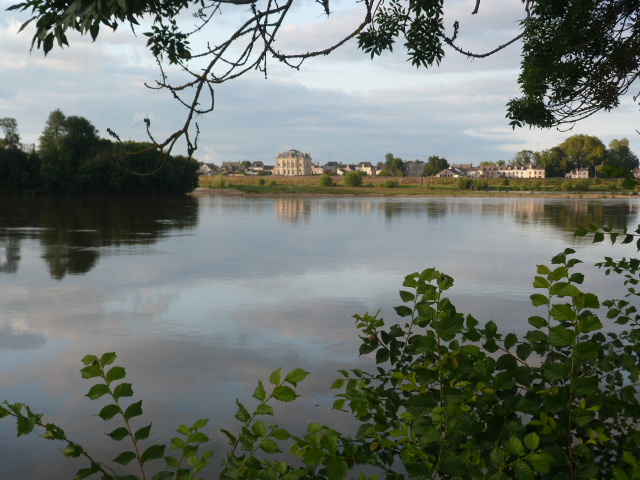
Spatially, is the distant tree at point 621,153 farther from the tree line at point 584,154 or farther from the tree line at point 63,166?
the tree line at point 63,166

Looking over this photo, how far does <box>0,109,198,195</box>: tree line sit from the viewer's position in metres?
62.6

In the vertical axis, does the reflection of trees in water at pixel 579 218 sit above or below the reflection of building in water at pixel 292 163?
below

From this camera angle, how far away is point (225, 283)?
1195 centimetres

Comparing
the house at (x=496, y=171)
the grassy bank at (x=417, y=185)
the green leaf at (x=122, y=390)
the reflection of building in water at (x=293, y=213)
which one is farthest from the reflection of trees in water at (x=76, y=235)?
the house at (x=496, y=171)

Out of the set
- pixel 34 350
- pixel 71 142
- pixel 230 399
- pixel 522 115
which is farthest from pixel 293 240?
pixel 71 142

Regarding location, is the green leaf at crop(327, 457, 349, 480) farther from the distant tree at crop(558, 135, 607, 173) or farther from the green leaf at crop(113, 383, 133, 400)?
the distant tree at crop(558, 135, 607, 173)

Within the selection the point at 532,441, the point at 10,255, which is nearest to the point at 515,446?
the point at 532,441

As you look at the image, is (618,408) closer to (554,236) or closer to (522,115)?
(522,115)

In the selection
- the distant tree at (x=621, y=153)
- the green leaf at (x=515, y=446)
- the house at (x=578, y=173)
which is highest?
the distant tree at (x=621, y=153)

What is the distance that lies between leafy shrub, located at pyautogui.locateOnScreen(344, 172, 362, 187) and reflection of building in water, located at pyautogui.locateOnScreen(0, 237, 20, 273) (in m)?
85.5

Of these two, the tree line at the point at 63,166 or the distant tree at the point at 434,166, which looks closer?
the tree line at the point at 63,166

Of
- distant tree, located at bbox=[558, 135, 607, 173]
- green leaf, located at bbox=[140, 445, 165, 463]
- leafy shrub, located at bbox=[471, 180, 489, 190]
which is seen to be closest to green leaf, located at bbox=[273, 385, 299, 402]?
green leaf, located at bbox=[140, 445, 165, 463]

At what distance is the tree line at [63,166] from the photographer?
62625mm

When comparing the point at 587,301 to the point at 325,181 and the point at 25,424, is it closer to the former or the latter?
the point at 25,424
